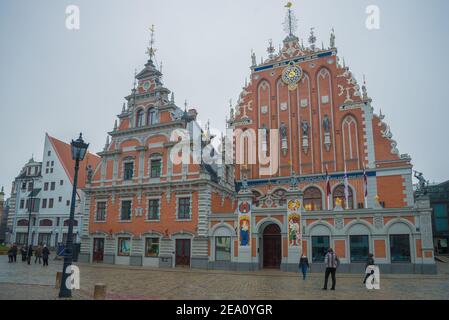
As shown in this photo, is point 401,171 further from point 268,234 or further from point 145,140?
point 145,140

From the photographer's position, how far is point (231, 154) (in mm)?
33719

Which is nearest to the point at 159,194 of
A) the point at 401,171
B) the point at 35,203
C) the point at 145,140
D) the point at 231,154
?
the point at 145,140

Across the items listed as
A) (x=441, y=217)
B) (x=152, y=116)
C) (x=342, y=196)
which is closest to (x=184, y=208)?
(x=152, y=116)

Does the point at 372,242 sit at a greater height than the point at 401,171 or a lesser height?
lesser

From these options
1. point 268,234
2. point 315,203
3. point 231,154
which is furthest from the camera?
point 231,154

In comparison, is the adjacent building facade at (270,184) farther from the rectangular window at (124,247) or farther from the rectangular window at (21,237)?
the rectangular window at (21,237)

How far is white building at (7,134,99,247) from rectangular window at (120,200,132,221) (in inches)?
709

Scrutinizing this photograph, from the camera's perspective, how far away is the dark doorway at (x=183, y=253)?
1077 inches

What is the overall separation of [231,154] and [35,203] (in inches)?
1265

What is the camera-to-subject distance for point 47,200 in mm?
48219

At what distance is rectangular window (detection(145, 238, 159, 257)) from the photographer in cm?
2864

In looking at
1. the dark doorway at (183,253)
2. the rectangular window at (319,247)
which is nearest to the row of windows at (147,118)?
the dark doorway at (183,253)

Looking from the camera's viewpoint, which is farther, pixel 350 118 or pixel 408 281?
pixel 350 118

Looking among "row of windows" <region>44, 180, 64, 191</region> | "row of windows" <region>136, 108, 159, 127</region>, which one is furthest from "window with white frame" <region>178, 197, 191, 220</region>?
"row of windows" <region>44, 180, 64, 191</region>
